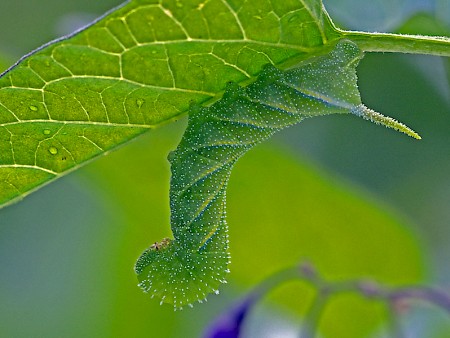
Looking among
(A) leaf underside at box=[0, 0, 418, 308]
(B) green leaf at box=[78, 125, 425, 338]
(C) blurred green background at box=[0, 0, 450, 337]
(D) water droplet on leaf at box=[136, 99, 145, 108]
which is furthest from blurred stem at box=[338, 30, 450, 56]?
(B) green leaf at box=[78, 125, 425, 338]

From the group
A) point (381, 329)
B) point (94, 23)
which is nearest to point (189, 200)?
point (94, 23)

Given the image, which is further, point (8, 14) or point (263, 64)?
point (8, 14)

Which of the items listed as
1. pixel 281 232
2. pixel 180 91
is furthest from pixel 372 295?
pixel 180 91

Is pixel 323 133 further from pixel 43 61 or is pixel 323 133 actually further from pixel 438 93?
pixel 43 61

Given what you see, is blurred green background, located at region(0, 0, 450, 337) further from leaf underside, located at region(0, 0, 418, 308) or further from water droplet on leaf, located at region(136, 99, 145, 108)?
water droplet on leaf, located at region(136, 99, 145, 108)

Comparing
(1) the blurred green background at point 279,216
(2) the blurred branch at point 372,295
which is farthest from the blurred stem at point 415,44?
(1) the blurred green background at point 279,216

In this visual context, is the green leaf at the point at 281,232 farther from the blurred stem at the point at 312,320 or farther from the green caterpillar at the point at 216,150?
the green caterpillar at the point at 216,150
